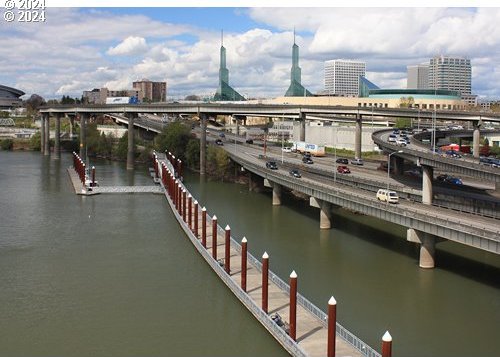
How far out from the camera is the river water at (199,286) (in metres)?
29.5

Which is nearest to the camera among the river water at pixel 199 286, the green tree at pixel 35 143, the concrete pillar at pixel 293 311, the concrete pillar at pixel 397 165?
the concrete pillar at pixel 293 311

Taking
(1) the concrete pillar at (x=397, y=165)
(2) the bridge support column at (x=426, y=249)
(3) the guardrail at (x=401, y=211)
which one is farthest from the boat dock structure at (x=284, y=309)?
(1) the concrete pillar at (x=397, y=165)

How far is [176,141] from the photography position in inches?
4205

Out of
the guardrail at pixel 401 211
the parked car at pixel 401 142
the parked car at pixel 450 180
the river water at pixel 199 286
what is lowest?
the river water at pixel 199 286

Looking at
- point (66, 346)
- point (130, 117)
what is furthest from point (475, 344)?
point (130, 117)

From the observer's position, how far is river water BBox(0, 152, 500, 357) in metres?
29.5

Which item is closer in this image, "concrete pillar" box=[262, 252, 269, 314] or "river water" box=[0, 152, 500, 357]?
"river water" box=[0, 152, 500, 357]

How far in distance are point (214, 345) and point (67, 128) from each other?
159842mm

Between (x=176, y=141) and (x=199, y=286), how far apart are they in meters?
71.3

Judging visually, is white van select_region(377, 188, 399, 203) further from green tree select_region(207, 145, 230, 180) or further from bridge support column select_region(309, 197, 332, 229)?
green tree select_region(207, 145, 230, 180)

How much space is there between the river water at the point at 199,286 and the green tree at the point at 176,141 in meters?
43.2

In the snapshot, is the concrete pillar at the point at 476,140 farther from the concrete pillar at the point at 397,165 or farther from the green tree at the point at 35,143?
the green tree at the point at 35,143

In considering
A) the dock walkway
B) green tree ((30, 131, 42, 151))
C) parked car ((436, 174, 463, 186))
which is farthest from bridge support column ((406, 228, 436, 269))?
green tree ((30, 131, 42, 151))

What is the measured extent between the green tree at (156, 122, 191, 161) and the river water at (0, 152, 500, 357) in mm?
43180
